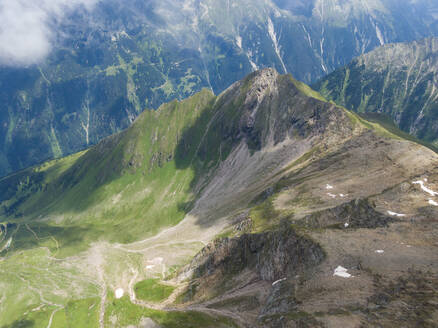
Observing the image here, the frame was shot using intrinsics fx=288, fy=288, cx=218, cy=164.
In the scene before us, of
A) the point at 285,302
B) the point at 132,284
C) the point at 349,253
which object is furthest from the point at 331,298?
the point at 132,284

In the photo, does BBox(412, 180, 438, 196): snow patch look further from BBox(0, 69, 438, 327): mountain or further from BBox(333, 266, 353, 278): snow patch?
BBox(333, 266, 353, 278): snow patch

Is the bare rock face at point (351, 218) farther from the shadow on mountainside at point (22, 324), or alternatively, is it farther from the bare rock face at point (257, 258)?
the shadow on mountainside at point (22, 324)

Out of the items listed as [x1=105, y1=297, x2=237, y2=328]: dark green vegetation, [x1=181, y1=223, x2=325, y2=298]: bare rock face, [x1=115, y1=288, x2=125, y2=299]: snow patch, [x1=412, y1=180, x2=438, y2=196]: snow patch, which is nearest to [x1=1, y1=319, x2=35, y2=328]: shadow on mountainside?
[x1=105, y1=297, x2=237, y2=328]: dark green vegetation

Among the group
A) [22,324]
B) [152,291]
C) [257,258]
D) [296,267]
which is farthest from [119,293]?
[296,267]

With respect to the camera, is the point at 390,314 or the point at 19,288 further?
the point at 19,288

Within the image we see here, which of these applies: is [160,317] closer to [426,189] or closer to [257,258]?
[257,258]

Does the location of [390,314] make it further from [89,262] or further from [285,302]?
[89,262]

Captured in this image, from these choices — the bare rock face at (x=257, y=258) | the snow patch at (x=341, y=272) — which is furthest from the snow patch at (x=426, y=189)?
the snow patch at (x=341, y=272)
